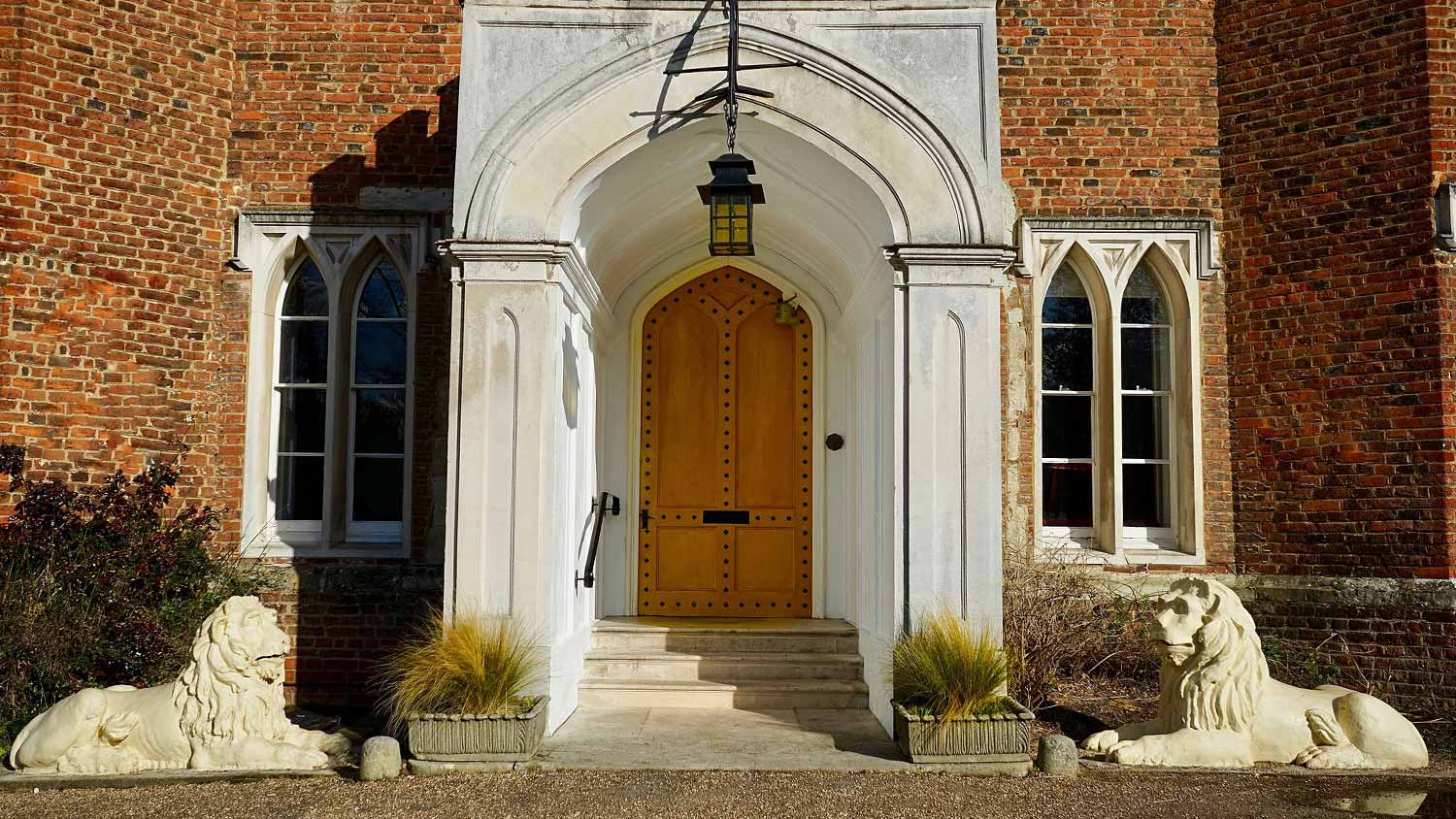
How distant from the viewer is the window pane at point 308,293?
31.8 ft

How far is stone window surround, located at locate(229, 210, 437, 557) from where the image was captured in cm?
931

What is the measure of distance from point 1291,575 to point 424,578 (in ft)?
22.4

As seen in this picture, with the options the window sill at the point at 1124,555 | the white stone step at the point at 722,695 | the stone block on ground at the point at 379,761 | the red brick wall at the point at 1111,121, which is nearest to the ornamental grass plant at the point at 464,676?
the stone block on ground at the point at 379,761

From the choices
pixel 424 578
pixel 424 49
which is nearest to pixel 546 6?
pixel 424 49

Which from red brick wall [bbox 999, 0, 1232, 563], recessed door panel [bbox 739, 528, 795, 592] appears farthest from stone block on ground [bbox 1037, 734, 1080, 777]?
recessed door panel [bbox 739, 528, 795, 592]

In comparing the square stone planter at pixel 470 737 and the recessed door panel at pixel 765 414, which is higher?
the recessed door panel at pixel 765 414

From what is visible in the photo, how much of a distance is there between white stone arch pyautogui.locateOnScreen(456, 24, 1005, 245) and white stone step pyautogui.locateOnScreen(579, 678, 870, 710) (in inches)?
124

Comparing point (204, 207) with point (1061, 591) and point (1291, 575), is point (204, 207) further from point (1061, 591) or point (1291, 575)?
point (1291, 575)

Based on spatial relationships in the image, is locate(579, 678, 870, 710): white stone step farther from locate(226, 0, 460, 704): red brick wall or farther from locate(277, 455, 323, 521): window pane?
locate(277, 455, 323, 521): window pane

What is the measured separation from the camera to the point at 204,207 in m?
9.30

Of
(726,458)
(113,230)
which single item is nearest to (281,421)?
(113,230)

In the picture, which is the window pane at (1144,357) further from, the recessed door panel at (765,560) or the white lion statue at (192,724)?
the white lion statue at (192,724)

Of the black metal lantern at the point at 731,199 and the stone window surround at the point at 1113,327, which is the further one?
the stone window surround at the point at 1113,327

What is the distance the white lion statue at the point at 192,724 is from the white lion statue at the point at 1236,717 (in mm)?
4772
